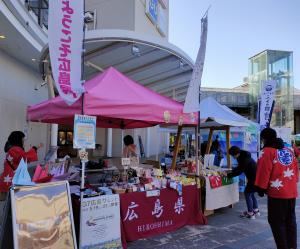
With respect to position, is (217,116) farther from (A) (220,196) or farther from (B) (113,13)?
(B) (113,13)

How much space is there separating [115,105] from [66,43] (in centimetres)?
116

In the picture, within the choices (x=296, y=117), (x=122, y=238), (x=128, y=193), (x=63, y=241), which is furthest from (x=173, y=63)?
(x=296, y=117)

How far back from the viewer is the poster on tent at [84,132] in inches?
153

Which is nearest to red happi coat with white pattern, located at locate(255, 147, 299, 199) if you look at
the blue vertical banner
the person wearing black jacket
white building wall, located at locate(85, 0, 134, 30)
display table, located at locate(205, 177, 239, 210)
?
the person wearing black jacket

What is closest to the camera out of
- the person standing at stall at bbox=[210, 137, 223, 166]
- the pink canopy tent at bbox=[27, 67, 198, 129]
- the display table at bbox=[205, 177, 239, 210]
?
the pink canopy tent at bbox=[27, 67, 198, 129]

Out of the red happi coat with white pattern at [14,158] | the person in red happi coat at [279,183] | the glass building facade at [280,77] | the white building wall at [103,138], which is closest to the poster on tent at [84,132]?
the red happi coat with white pattern at [14,158]

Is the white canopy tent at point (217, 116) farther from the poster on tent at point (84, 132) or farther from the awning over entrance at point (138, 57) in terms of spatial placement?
the poster on tent at point (84, 132)

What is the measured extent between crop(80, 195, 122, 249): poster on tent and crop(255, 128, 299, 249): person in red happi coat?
1.95 metres

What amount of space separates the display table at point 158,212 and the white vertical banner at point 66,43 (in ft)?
6.07

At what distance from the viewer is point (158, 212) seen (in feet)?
16.7

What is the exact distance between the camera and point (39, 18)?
10.6 meters

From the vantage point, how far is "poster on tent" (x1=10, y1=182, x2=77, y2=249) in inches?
118

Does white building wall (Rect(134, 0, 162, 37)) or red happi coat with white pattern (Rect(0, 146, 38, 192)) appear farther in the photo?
white building wall (Rect(134, 0, 162, 37))

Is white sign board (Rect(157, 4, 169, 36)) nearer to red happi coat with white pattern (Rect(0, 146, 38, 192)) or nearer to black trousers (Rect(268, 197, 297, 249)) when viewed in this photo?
red happi coat with white pattern (Rect(0, 146, 38, 192))
